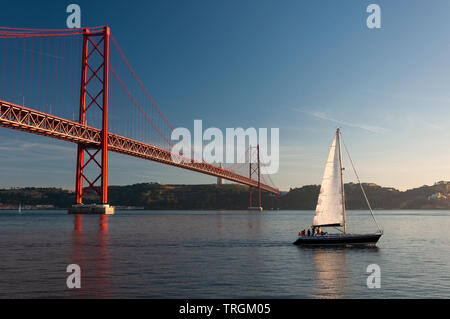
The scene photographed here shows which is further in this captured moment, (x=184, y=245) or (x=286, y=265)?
(x=184, y=245)

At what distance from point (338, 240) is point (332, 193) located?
3444 mm

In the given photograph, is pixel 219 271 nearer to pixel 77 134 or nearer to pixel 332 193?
pixel 332 193

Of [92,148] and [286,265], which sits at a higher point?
[92,148]

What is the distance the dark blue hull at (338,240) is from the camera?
1310 inches

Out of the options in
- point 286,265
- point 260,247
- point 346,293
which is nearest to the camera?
point 346,293

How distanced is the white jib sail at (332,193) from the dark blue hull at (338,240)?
1.04 meters

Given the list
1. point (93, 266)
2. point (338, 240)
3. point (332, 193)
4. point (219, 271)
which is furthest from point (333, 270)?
point (93, 266)

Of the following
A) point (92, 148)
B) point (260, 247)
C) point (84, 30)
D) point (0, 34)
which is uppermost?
point (84, 30)

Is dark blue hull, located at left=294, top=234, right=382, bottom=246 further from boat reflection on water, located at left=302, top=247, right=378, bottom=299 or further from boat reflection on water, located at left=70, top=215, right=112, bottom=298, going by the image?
boat reflection on water, located at left=70, top=215, right=112, bottom=298

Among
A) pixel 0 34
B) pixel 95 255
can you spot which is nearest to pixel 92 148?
pixel 0 34
